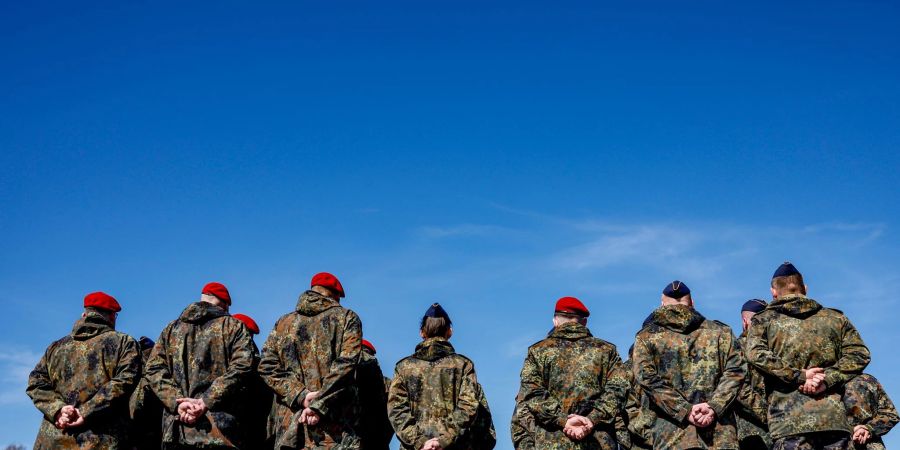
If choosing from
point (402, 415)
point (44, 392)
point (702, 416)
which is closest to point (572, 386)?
point (702, 416)

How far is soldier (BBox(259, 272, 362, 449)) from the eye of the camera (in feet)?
37.9

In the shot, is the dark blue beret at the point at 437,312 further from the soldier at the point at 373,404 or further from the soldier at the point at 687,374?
the soldier at the point at 687,374

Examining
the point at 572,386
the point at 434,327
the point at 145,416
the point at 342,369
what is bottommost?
the point at 572,386

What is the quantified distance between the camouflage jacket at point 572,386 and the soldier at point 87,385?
18.1ft

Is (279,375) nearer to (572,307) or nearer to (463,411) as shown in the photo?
(463,411)

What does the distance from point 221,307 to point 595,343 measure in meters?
5.12

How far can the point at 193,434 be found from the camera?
1176 centimetres

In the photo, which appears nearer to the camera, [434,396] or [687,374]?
[687,374]

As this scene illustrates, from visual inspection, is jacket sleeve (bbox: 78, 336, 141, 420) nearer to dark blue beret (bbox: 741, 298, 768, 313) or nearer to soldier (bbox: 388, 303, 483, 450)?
soldier (bbox: 388, 303, 483, 450)

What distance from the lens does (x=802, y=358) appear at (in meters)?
11.1

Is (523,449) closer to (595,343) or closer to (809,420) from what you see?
Result: (595,343)

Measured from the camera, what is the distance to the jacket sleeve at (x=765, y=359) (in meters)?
10.9

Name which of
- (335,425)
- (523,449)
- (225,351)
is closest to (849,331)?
(523,449)

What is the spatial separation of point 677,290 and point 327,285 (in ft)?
15.1
